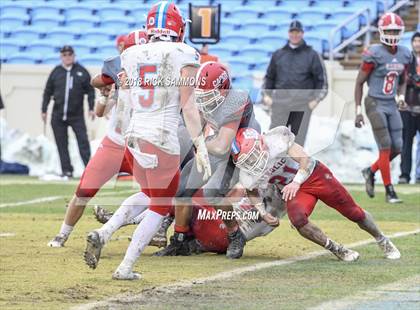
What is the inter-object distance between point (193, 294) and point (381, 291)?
967 mm

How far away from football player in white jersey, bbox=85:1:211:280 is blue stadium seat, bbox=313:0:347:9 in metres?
12.5

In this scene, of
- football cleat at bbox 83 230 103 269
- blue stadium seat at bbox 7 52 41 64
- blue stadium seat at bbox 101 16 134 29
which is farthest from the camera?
blue stadium seat at bbox 101 16 134 29

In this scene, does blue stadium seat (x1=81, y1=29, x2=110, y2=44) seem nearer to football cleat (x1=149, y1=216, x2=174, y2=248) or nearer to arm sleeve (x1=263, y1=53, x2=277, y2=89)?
arm sleeve (x1=263, y1=53, x2=277, y2=89)

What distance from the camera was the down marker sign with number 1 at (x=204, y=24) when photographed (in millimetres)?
13891

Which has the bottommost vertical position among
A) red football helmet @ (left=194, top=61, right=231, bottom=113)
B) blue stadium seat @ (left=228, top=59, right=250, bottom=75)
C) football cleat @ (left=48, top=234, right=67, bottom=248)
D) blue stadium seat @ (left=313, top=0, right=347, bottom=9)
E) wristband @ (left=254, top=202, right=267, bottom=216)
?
blue stadium seat @ (left=228, top=59, right=250, bottom=75)

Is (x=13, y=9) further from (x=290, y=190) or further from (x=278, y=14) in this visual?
(x=290, y=190)

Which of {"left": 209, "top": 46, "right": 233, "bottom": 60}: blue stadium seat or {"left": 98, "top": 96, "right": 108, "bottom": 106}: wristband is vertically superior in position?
{"left": 98, "top": 96, "right": 108, "bottom": 106}: wristband

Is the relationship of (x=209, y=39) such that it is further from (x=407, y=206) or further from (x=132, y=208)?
(x=132, y=208)

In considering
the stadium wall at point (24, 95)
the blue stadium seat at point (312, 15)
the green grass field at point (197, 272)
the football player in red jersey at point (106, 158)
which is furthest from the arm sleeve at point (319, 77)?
the football player in red jersey at point (106, 158)

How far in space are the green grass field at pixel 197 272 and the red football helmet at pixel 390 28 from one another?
83.6 inches

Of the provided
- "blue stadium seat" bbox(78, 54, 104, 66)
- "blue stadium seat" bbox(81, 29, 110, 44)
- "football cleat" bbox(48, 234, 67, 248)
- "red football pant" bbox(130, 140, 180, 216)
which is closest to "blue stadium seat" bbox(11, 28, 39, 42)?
"blue stadium seat" bbox(81, 29, 110, 44)

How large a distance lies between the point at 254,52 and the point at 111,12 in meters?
2.88

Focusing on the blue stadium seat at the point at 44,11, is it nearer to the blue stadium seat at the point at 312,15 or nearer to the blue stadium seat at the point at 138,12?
the blue stadium seat at the point at 138,12

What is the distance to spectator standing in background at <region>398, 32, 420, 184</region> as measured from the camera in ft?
46.6
